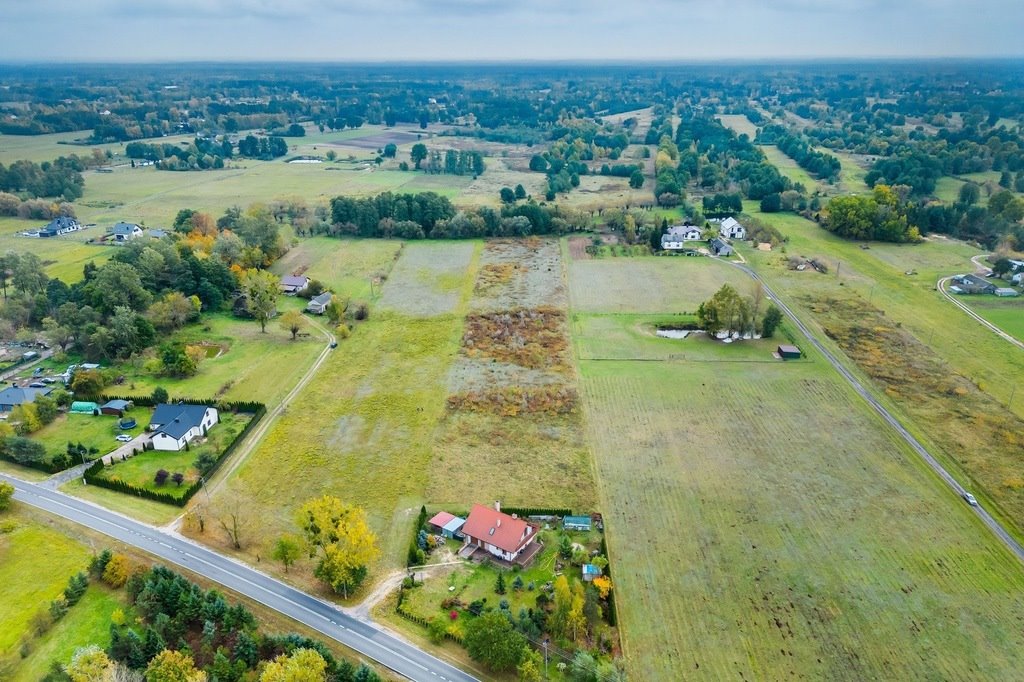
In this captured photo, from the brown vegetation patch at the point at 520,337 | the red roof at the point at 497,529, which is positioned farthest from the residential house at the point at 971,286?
the red roof at the point at 497,529

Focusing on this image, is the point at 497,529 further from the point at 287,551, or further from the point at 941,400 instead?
the point at 941,400

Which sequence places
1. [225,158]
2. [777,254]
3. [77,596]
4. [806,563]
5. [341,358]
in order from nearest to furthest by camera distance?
[77,596]
[806,563]
[341,358]
[777,254]
[225,158]

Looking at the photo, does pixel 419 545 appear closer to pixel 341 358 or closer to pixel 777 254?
pixel 341 358

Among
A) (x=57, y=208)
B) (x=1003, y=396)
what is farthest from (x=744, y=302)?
(x=57, y=208)

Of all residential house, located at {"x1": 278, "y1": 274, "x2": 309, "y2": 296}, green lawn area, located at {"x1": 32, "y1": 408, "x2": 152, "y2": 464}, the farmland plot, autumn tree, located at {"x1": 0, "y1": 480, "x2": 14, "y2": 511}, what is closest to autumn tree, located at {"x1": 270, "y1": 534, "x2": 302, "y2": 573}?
the farmland plot

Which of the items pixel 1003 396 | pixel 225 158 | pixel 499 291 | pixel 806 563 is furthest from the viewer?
pixel 225 158

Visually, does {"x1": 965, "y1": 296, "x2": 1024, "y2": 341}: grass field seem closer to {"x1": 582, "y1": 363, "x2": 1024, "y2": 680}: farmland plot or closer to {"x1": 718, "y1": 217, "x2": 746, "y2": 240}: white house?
{"x1": 582, "y1": 363, "x2": 1024, "y2": 680}: farmland plot

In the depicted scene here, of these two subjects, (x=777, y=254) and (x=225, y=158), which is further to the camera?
(x=225, y=158)
